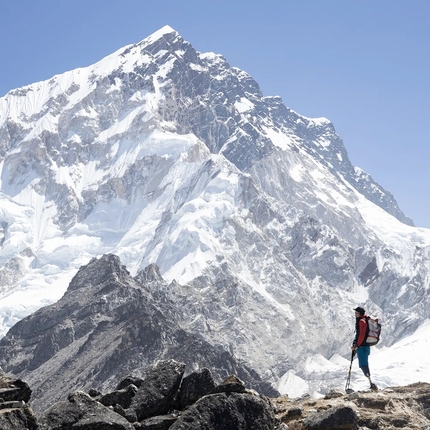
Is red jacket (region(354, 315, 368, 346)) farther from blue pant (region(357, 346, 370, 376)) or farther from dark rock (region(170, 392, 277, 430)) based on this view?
dark rock (region(170, 392, 277, 430))

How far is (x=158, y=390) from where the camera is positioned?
78.3 ft

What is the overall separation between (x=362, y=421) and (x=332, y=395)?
561cm

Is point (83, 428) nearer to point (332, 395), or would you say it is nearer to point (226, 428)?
point (226, 428)

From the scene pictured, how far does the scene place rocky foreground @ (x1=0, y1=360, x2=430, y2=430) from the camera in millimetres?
20906

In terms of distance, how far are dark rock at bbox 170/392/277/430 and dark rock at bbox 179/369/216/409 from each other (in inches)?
98.9

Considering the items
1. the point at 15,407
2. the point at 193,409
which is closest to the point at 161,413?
the point at 193,409

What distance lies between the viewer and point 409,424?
2473 centimetres

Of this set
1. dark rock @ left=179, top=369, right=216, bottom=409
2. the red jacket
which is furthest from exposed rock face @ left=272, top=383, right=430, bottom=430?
dark rock @ left=179, top=369, right=216, bottom=409

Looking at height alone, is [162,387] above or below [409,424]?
above

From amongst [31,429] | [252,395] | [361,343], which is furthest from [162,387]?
[361,343]

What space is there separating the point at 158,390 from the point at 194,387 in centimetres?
104

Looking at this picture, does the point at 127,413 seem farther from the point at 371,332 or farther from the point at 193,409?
the point at 371,332

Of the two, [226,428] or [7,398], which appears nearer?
[226,428]

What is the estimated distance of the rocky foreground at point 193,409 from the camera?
2091 centimetres
